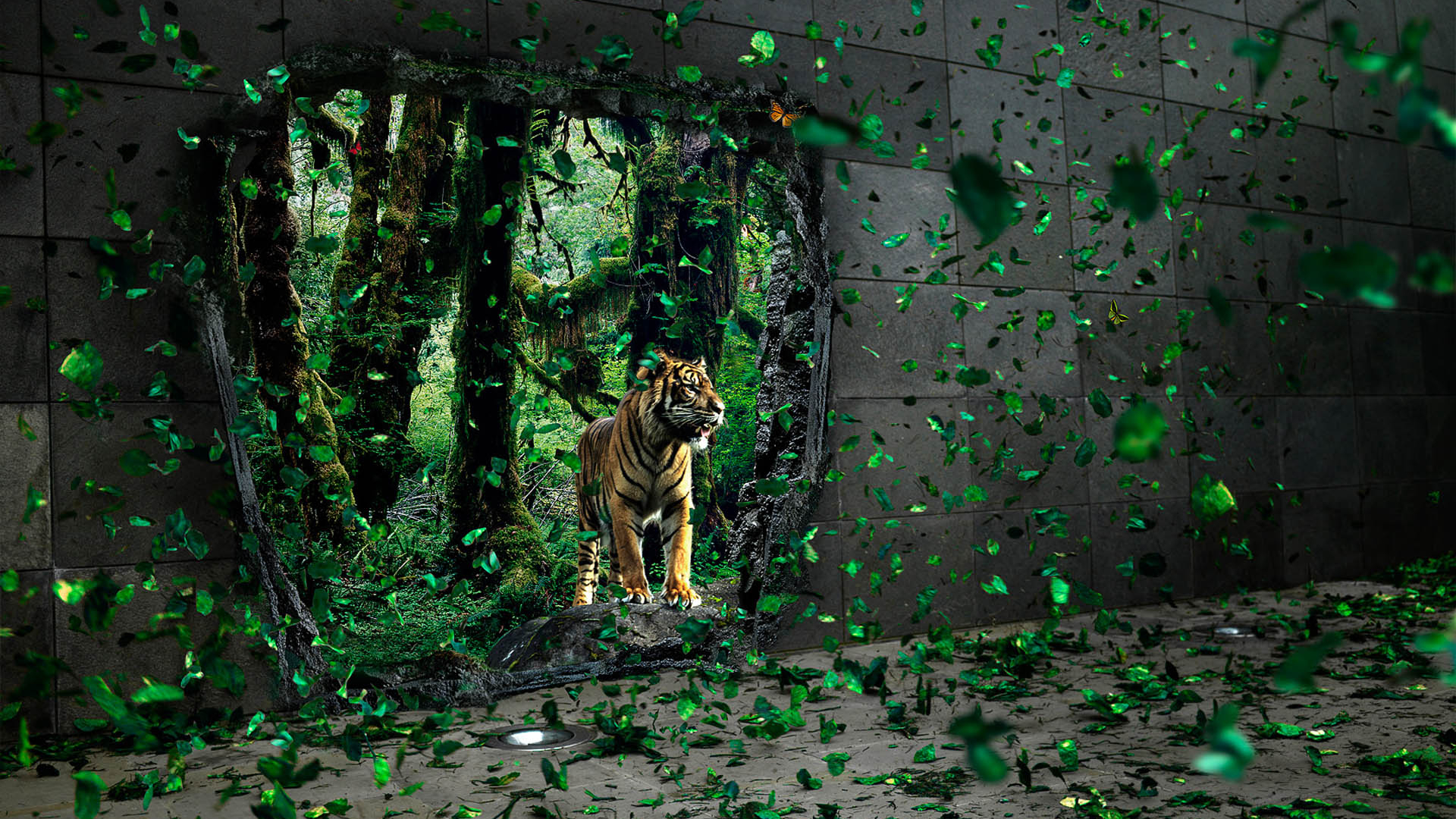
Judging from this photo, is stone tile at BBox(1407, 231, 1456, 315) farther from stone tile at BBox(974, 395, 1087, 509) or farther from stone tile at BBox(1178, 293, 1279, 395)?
stone tile at BBox(974, 395, 1087, 509)

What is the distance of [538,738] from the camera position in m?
3.44

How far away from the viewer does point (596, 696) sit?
4035mm

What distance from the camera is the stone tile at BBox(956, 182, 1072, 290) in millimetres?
4953

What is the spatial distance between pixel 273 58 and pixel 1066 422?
408 centimetres

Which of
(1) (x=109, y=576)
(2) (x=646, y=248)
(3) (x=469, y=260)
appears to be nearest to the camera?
(1) (x=109, y=576)

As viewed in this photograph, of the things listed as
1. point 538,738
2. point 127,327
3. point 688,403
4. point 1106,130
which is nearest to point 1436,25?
point 1106,130

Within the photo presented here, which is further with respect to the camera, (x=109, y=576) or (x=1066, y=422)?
(x=1066, y=422)

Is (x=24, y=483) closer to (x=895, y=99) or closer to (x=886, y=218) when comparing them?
(x=886, y=218)

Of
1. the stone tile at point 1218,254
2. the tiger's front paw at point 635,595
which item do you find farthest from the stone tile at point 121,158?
the stone tile at point 1218,254

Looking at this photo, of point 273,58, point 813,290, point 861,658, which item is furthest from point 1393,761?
point 273,58

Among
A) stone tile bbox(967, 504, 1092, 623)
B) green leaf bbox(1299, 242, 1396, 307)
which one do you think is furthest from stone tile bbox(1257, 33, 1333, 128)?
green leaf bbox(1299, 242, 1396, 307)

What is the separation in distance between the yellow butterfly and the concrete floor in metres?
2.57

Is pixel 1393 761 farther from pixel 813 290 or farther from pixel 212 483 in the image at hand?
pixel 212 483

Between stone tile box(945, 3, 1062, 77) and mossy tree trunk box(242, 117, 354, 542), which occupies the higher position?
stone tile box(945, 3, 1062, 77)
